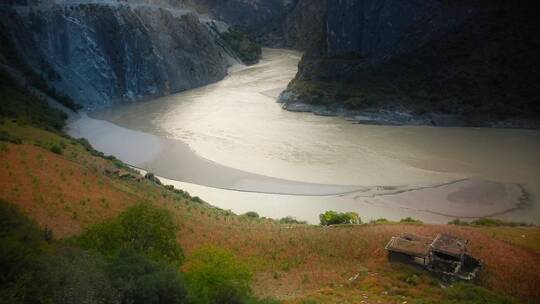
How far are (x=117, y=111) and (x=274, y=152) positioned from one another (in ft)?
93.0

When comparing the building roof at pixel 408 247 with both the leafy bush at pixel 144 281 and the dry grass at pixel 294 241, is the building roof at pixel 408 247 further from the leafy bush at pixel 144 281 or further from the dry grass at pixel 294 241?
the leafy bush at pixel 144 281

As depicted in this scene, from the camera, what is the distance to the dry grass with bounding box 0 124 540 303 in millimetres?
17422

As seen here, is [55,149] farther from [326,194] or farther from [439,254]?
[439,254]

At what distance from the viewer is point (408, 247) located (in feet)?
63.7

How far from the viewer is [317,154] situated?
152ft

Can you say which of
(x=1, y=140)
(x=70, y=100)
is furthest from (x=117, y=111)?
(x=1, y=140)

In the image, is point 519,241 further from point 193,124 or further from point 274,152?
point 193,124

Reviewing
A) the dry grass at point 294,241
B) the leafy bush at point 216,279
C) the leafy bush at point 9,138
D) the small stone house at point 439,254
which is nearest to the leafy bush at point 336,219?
the dry grass at point 294,241

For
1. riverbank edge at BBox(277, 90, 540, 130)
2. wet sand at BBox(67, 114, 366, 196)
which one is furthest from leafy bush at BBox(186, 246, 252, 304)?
riverbank edge at BBox(277, 90, 540, 130)

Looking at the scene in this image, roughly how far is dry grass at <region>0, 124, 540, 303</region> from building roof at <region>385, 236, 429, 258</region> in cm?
57

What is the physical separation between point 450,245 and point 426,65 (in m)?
52.9

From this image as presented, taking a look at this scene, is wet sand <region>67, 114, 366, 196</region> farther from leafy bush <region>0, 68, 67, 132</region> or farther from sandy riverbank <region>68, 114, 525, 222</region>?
leafy bush <region>0, 68, 67, 132</region>

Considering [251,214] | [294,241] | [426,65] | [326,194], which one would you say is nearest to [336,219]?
[251,214]

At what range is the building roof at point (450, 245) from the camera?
61.3 ft
